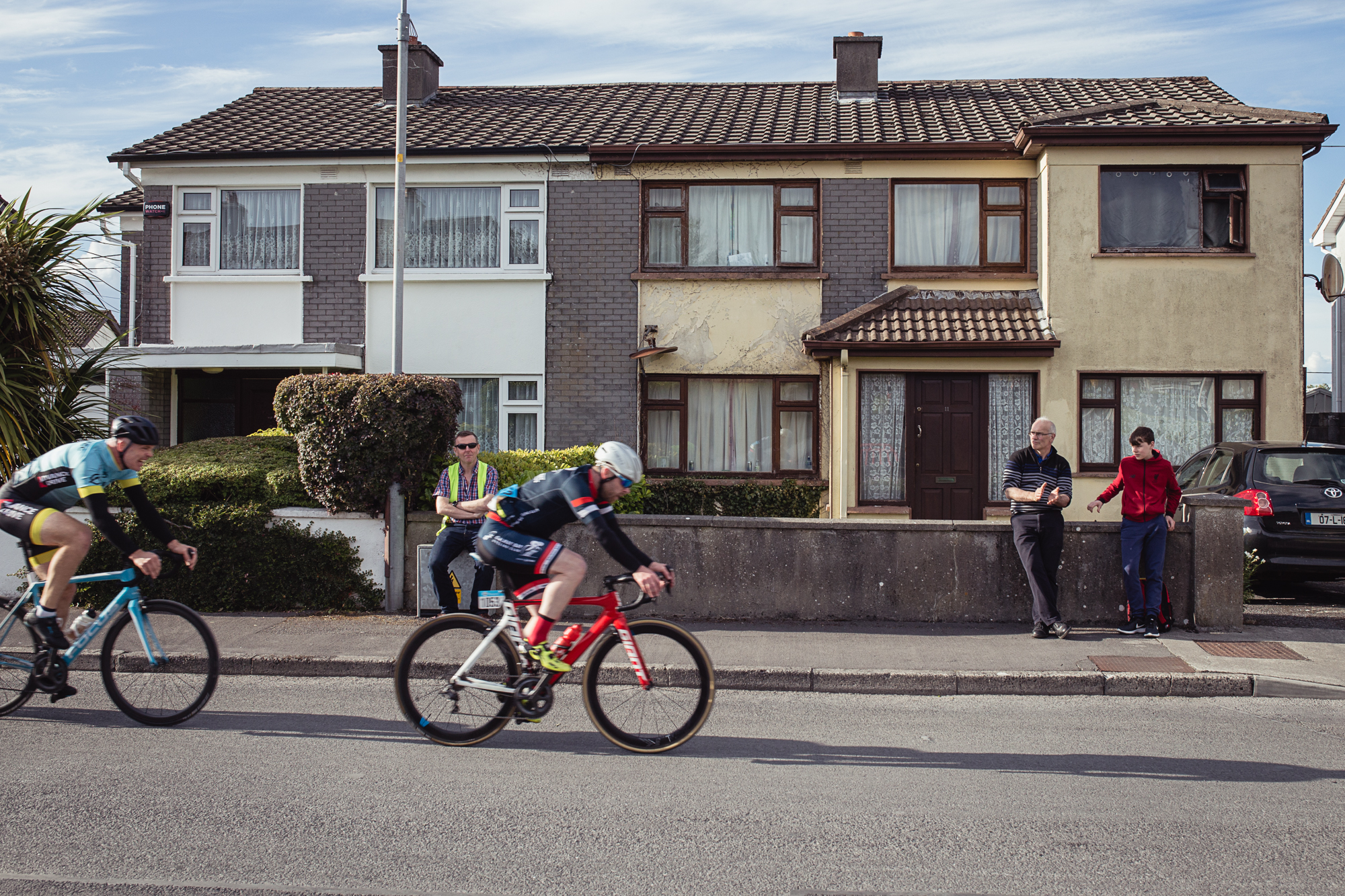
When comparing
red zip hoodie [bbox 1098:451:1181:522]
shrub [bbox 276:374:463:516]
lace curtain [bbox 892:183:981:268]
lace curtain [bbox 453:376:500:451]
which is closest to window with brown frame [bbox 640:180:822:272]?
lace curtain [bbox 892:183:981:268]

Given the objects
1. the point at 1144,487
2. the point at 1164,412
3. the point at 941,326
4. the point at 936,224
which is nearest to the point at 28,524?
the point at 1144,487

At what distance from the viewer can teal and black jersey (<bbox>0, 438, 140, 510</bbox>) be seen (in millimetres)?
5645

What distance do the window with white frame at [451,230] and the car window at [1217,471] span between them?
30.5 ft

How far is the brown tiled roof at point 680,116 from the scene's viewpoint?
47.6 ft

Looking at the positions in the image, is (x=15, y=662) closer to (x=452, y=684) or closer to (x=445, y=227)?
(x=452, y=684)

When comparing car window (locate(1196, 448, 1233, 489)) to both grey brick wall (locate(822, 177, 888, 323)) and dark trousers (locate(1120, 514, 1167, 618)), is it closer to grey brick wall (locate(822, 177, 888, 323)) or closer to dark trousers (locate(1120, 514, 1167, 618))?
dark trousers (locate(1120, 514, 1167, 618))

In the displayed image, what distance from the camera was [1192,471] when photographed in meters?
11.6

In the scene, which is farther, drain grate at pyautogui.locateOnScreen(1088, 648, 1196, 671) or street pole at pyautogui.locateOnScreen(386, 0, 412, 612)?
street pole at pyautogui.locateOnScreen(386, 0, 412, 612)

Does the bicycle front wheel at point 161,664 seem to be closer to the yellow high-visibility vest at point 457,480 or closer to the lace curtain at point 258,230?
the yellow high-visibility vest at point 457,480

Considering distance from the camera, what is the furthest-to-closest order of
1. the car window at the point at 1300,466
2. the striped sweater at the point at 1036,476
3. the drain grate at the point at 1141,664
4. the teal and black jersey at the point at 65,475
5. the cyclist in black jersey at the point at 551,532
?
the car window at the point at 1300,466 < the striped sweater at the point at 1036,476 < the drain grate at the point at 1141,664 < the teal and black jersey at the point at 65,475 < the cyclist in black jersey at the point at 551,532

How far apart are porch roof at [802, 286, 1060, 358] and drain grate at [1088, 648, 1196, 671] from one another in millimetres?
6500

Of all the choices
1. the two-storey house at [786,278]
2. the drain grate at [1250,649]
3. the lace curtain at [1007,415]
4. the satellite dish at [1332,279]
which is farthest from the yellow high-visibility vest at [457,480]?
the satellite dish at [1332,279]

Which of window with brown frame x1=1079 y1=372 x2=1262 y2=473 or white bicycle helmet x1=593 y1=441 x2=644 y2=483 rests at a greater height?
window with brown frame x1=1079 y1=372 x2=1262 y2=473

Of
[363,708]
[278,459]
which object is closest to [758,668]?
[363,708]
